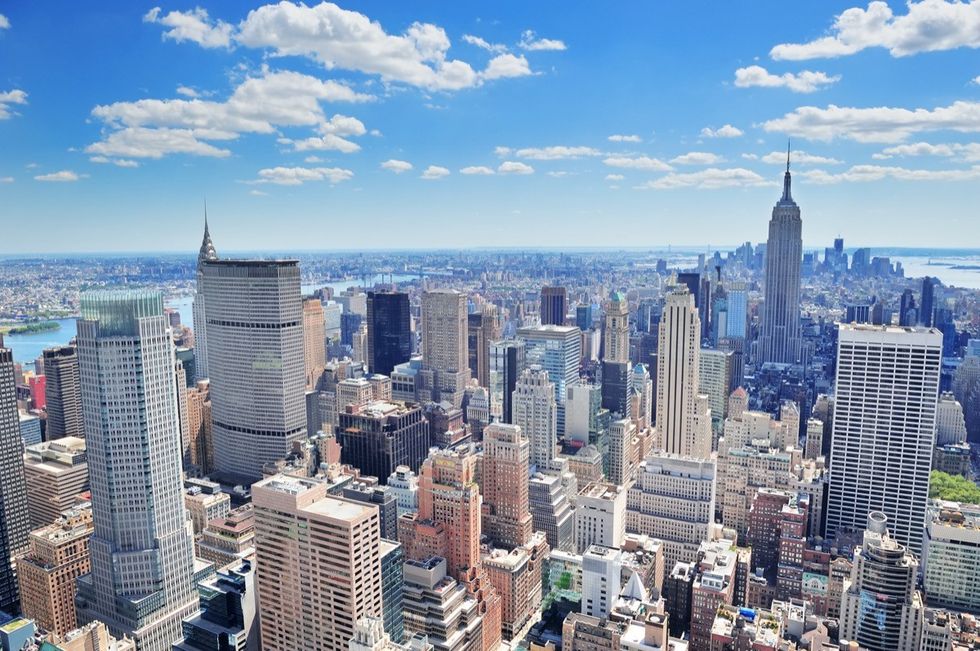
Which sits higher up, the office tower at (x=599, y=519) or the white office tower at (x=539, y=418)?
the white office tower at (x=539, y=418)

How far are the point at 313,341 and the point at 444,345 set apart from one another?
11.5 metres

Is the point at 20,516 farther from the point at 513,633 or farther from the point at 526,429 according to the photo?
the point at 526,429

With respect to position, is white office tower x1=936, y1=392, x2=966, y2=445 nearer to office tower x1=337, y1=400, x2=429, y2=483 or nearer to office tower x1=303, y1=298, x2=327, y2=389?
office tower x1=337, y1=400, x2=429, y2=483

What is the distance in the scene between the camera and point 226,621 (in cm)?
1917

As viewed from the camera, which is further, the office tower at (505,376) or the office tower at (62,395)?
the office tower at (505,376)

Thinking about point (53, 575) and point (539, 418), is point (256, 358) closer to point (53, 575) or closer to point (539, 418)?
point (539, 418)

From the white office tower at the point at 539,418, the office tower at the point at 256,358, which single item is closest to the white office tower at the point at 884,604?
the white office tower at the point at 539,418

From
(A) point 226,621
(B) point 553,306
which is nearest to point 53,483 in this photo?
(A) point 226,621

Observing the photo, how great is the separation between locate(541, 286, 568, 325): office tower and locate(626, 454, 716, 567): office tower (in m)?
33.7

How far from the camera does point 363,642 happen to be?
47.8ft

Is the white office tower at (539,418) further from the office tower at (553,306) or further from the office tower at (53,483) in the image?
the office tower at (553,306)

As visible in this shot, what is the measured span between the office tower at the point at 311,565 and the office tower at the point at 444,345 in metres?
33.6

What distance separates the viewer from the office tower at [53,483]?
28.8 metres

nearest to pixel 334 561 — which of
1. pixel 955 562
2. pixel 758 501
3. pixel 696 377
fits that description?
pixel 758 501
